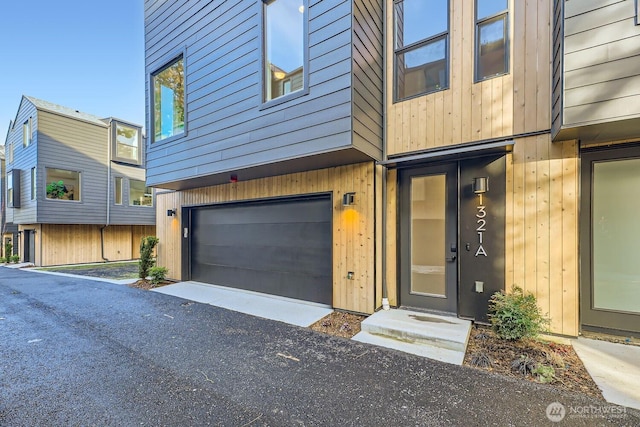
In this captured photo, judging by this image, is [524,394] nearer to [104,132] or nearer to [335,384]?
[335,384]

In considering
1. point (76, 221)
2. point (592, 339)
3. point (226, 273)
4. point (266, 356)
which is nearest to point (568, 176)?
point (592, 339)

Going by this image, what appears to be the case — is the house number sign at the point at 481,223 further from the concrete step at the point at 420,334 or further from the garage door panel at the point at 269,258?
the garage door panel at the point at 269,258

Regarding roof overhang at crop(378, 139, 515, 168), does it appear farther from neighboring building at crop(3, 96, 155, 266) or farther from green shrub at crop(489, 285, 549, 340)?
neighboring building at crop(3, 96, 155, 266)

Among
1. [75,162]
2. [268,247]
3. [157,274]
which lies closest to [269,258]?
[268,247]

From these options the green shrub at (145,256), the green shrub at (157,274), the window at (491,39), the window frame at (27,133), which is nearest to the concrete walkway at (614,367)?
the window at (491,39)

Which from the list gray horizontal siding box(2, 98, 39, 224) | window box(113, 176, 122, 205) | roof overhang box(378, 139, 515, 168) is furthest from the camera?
window box(113, 176, 122, 205)

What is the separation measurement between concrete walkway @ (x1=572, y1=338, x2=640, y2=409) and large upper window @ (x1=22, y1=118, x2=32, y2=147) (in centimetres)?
1895

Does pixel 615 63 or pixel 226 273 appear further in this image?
pixel 226 273

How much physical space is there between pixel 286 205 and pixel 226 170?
1322mm

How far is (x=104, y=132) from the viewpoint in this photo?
13453 millimetres

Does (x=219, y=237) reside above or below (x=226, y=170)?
below

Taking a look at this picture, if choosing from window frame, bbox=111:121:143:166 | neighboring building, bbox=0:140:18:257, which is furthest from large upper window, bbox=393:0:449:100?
neighboring building, bbox=0:140:18:257

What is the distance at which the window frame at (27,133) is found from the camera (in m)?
12.2

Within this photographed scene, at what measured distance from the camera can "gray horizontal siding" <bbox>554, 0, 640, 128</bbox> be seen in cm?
270
